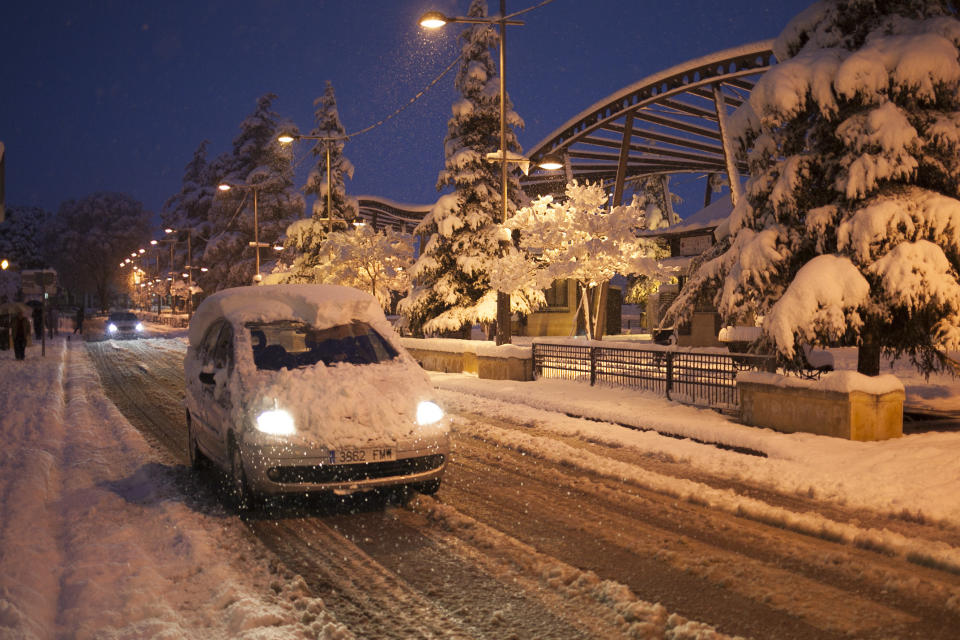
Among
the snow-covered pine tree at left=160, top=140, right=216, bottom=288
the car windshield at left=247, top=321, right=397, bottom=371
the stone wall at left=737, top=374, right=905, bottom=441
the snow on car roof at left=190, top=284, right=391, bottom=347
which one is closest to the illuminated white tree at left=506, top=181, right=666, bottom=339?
the stone wall at left=737, top=374, right=905, bottom=441

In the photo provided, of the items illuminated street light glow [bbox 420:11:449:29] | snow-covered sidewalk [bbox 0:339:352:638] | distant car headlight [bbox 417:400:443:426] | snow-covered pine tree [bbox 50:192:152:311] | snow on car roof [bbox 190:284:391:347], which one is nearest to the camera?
snow-covered sidewalk [bbox 0:339:352:638]

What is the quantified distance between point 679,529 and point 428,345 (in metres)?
18.0

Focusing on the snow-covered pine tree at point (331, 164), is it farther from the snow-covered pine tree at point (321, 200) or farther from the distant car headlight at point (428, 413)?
the distant car headlight at point (428, 413)

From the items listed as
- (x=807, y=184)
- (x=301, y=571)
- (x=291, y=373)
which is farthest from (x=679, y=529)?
(x=807, y=184)

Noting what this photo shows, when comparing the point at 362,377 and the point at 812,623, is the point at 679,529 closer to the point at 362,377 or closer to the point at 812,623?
the point at 812,623

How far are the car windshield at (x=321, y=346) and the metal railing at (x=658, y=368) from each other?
748 cm

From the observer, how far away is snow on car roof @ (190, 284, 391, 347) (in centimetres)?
802

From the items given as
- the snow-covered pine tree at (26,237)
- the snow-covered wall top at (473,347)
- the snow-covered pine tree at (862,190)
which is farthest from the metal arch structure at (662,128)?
the snow-covered pine tree at (26,237)

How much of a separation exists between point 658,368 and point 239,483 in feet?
34.3

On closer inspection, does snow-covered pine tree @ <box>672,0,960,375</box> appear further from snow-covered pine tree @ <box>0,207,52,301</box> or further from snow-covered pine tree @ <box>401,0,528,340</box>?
snow-covered pine tree @ <box>0,207,52,301</box>

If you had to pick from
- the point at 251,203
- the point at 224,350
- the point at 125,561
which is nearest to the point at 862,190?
the point at 224,350

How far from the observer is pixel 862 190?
11188mm

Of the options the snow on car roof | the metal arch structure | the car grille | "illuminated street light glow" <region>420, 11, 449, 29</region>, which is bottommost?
the car grille

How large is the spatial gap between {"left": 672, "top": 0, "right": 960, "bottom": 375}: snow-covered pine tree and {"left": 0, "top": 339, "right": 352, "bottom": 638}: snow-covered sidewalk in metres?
8.62
